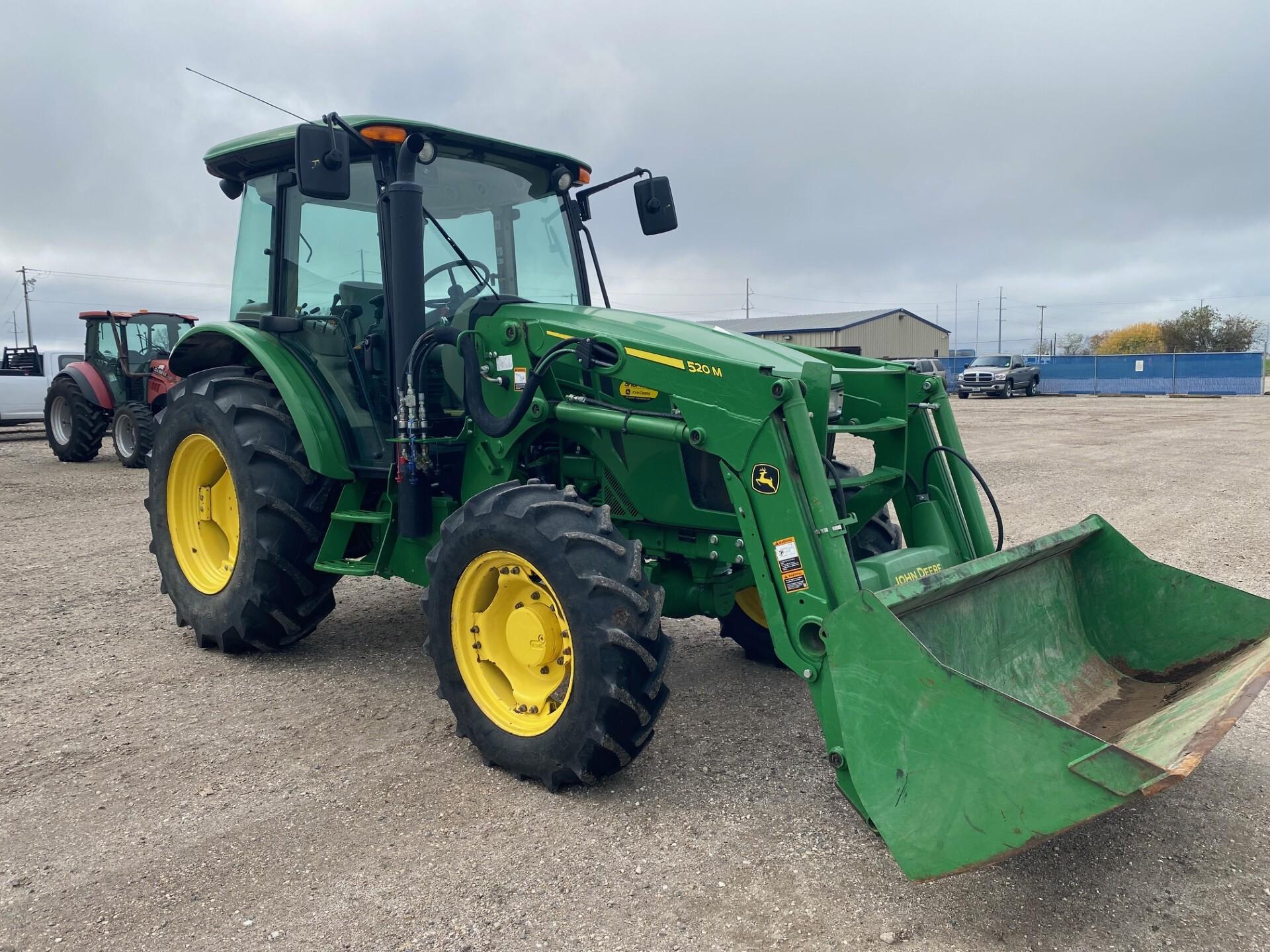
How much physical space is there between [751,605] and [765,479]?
1643 millimetres

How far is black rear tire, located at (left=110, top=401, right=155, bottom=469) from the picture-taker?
43.5ft

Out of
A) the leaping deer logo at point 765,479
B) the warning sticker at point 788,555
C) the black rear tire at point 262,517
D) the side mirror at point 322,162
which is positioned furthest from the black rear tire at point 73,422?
the warning sticker at point 788,555

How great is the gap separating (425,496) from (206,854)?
6.02 ft

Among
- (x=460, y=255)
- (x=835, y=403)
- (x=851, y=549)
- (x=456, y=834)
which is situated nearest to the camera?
(x=456, y=834)

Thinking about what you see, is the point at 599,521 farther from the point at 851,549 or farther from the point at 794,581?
the point at 851,549

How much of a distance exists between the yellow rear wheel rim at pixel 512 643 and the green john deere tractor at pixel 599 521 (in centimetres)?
1

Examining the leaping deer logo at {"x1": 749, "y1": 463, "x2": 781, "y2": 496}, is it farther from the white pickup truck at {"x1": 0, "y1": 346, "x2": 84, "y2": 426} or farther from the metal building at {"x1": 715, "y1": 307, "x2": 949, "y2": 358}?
the metal building at {"x1": 715, "y1": 307, "x2": 949, "y2": 358}

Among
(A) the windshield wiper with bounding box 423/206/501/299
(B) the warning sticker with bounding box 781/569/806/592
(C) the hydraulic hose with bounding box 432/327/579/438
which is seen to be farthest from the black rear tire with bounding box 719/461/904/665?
(A) the windshield wiper with bounding box 423/206/501/299

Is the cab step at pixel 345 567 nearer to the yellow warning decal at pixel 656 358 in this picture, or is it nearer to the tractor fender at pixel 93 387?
the yellow warning decal at pixel 656 358

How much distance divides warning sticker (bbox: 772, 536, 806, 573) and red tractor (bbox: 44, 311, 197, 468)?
12659 mm

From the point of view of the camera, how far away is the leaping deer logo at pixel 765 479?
343cm

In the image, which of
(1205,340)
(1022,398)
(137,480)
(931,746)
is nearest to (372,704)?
(931,746)

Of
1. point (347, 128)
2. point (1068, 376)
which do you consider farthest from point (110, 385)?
point (1068, 376)

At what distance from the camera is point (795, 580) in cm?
335
